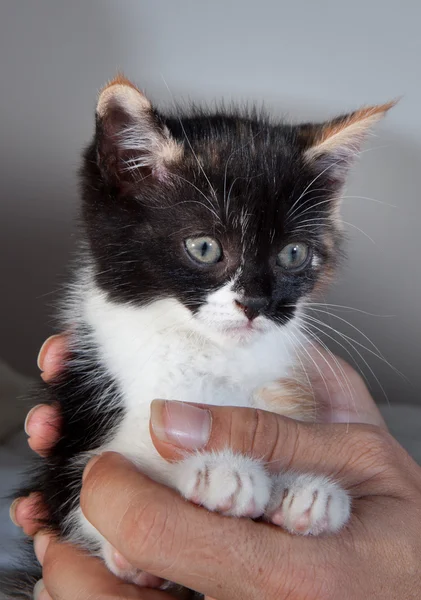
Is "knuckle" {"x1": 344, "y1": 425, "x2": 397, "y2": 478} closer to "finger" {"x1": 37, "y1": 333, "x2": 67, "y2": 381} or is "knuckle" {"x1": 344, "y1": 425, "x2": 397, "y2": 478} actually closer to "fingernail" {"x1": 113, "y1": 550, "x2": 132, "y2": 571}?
"fingernail" {"x1": 113, "y1": 550, "x2": 132, "y2": 571}

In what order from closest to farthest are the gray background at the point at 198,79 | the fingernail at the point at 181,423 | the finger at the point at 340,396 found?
the fingernail at the point at 181,423
the finger at the point at 340,396
the gray background at the point at 198,79

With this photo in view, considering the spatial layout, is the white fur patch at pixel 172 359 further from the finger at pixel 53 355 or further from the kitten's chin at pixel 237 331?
the finger at pixel 53 355

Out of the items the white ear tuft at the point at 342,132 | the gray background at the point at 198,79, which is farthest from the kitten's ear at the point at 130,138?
the gray background at the point at 198,79

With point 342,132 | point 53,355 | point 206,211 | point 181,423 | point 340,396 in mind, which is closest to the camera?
point 181,423

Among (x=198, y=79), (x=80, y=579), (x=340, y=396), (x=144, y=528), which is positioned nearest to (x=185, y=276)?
(x=144, y=528)

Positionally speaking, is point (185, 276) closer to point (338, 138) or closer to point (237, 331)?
point (237, 331)

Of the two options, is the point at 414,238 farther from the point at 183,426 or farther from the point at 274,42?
the point at 183,426
